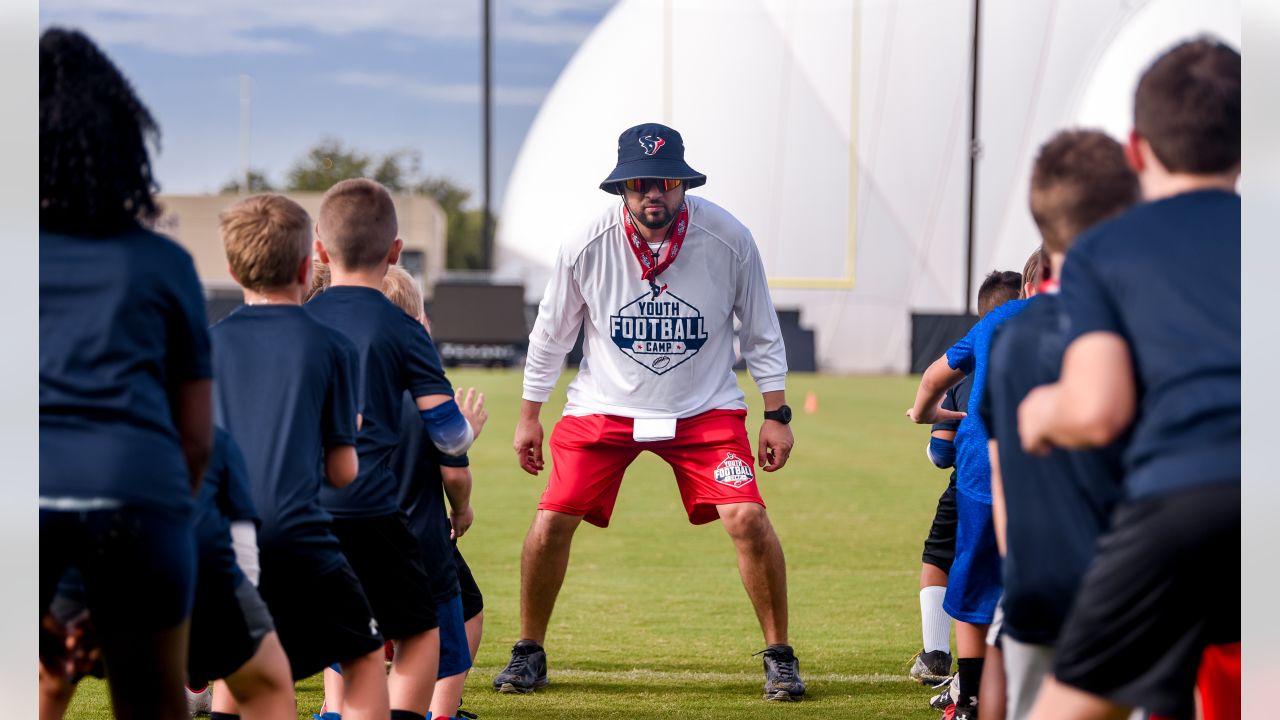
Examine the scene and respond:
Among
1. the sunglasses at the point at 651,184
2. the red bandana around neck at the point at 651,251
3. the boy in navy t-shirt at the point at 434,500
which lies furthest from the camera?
the red bandana around neck at the point at 651,251

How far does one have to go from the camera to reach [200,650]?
2941 millimetres

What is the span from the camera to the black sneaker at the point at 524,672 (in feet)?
17.3

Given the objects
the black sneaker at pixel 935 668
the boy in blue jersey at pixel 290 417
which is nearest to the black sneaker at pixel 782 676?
the black sneaker at pixel 935 668

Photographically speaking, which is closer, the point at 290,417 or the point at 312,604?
Answer: the point at 290,417

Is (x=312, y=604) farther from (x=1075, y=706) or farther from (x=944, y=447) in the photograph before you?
(x=944, y=447)

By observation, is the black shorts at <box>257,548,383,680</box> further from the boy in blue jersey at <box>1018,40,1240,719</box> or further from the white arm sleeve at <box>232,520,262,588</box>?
the boy in blue jersey at <box>1018,40,1240,719</box>

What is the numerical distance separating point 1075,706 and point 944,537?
298 centimetres

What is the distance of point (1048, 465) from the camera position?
2623mm

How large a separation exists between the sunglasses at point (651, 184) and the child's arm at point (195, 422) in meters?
3.04

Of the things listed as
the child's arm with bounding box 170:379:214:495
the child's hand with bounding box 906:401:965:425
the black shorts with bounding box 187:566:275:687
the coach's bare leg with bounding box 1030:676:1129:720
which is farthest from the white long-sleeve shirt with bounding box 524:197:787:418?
the coach's bare leg with bounding box 1030:676:1129:720

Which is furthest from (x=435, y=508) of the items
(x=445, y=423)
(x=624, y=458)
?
(x=624, y=458)

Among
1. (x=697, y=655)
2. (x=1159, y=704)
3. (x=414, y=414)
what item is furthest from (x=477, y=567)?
(x=1159, y=704)

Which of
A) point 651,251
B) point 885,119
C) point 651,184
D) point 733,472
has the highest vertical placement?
point 885,119

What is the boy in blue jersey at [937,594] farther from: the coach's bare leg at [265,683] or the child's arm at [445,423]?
the coach's bare leg at [265,683]
